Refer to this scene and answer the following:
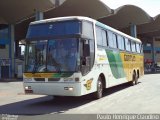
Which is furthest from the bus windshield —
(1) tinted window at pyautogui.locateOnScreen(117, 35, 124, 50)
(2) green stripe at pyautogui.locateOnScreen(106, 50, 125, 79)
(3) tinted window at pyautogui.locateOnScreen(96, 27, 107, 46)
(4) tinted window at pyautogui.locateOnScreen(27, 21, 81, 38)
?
(1) tinted window at pyautogui.locateOnScreen(117, 35, 124, 50)

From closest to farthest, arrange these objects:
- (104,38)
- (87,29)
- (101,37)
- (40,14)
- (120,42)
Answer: (87,29), (101,37), (104,38), (120,42), (40,14)

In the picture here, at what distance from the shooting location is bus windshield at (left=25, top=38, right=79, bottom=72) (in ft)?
40.4

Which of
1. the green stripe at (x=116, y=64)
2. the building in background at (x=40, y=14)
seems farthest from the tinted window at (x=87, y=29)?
the building in background at (x=40, y=14)

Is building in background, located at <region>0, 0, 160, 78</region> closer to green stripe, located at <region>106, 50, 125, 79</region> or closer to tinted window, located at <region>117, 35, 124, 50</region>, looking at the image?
tinted window, located at <region>117, 35, 124, 50</region>

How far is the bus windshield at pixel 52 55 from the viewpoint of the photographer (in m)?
12.3

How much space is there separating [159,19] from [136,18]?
7.74m

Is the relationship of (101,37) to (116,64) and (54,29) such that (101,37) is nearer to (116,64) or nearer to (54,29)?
(54,29)

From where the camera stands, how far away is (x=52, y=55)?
1259cm

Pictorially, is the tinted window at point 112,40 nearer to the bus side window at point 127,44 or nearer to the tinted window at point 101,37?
the tinted window at point 101,37

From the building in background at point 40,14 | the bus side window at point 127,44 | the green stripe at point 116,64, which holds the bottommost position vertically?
the green stripe at point 116,64

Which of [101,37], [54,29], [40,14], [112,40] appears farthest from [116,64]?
[40,14]

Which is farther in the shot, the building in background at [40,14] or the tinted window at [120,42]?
the building in background at [40,14]

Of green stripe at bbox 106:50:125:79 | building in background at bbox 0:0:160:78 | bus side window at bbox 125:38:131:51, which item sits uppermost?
building in background at bbox 0:0:160:78

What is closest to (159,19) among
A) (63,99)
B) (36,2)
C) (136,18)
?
(136,18)
